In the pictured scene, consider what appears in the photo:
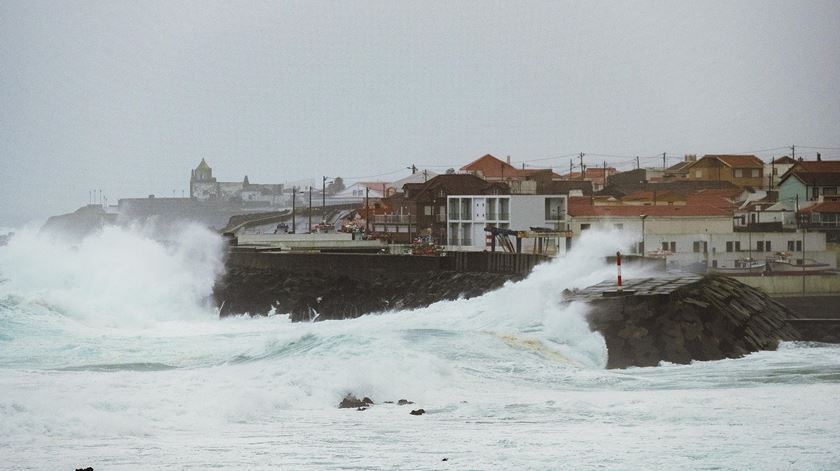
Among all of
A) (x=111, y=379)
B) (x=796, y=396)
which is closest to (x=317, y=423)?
(x=111, y=379)

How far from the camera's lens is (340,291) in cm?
2548

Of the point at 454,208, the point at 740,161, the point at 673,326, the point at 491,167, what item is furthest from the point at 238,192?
the point at 673,326

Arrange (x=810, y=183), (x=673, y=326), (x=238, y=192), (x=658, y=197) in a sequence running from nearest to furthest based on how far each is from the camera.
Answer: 1. (x=673, y=326)
2. (x=810, y=183)
3. (x=658, y=197)
4. (x=238, y=192)

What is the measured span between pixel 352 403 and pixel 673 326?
4977 mm

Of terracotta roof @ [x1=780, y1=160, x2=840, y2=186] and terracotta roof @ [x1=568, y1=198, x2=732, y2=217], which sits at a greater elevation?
terracotta roof @ [x1=780, y1=160, x2=840, y2=186]

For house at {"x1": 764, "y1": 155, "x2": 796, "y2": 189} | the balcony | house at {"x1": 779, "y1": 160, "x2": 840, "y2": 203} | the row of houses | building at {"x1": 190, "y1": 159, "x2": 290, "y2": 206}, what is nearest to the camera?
the row of houses

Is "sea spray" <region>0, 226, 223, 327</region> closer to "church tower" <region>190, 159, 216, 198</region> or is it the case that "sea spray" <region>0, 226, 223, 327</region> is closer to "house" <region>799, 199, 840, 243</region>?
"house" <region>799, 199, 840, 243</region>

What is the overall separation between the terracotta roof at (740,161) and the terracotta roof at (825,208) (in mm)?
17429

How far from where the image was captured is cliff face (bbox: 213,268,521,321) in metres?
23.2

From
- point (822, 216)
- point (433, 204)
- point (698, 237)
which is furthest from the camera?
point (433, 204)

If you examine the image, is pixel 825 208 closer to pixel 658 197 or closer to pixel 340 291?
pixel 658 197

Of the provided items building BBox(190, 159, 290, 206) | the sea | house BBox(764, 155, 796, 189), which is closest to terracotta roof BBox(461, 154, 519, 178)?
house BBox(764, 155, 796, 189)

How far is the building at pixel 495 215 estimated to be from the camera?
31.7 metres

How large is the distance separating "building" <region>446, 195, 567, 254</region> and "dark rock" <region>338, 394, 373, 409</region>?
19923 millimetres
